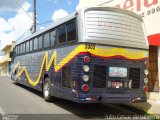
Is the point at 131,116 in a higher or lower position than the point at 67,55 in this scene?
lower

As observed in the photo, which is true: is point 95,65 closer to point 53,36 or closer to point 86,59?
point 86,59

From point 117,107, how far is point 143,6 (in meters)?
5.36

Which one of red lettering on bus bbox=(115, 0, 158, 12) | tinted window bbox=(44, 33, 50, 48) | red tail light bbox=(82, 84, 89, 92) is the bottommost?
red tail light bbox=(82, 84, 89, 92)

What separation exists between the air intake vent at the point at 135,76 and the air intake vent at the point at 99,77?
111 centimetres

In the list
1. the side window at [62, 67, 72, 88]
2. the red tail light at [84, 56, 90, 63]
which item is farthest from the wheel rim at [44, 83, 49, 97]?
the red tail light at [84, 56, 90, 63]

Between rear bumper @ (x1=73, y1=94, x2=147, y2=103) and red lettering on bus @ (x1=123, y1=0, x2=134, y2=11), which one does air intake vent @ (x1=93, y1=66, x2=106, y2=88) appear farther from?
→ red lettering on bus @ (x1=123, y1=0, x2=134, y2=11)

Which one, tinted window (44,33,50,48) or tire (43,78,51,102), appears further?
tinted window (44,33,50,48)

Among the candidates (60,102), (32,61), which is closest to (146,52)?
(60,102)

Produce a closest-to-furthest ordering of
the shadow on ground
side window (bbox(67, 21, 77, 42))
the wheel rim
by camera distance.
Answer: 1. side window (bbox(67, 21, 77, 42))
2. the shadow on ground
3. the wheel rim

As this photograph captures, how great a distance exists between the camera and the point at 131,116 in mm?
11469

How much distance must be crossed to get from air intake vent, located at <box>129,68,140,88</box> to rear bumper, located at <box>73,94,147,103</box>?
373 mm

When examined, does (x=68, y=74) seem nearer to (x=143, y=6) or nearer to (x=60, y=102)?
(x=60, y=102)

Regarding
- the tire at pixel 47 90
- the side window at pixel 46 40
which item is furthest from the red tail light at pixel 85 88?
the side window at pixel 46 40

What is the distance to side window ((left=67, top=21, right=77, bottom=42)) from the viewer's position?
10990 millimetres
